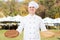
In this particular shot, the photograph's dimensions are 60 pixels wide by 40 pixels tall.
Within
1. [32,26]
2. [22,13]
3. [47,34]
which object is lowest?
[47,34]

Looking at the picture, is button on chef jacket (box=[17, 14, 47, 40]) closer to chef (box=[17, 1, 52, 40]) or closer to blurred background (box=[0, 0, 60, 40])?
chef (box=[17, 1, 52, 40])

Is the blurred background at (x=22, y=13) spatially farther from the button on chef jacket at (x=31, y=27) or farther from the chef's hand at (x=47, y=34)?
the button on chef jacket at (x=31, y=27)

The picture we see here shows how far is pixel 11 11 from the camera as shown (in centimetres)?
237

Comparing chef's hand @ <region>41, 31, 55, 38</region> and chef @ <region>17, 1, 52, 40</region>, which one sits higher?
chef @ <region>17, 1, 52, 40</region>

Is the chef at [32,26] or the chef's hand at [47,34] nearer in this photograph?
the chef at [32,26]

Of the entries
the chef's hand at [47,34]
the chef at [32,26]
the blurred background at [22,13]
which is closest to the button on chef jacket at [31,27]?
the chef at [32,26]

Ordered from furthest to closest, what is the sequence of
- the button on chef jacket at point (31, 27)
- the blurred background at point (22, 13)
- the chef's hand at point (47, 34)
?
the blurred background at point (22, 13), the chef's hand at point (47, 34), the button on chef jacket at point (31, 27)

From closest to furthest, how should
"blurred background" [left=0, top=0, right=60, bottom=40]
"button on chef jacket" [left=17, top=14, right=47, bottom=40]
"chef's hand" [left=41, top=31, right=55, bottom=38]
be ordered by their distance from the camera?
1. "button on chef jacket" [left=17, top=14, right=47, bottom=40]
2. "chef's hand" [left=41, top=31, right=55, bottom=38]
3. "blurred background" [left=0, top=0, right=60, bottom=40]

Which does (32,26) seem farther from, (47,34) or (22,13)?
(22,13)

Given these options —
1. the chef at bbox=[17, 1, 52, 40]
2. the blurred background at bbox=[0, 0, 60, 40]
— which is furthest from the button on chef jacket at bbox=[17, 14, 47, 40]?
the blurred background at bbox=[0, 0, 60, 40]

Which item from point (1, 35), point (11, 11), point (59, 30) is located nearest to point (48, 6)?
point (59, 30)

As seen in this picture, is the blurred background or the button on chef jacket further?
the blurred background

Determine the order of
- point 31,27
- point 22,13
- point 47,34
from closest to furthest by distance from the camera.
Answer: point 31,27 → point 47,34 → point 22,13

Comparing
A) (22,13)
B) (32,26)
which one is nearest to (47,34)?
Result: (32,26)
